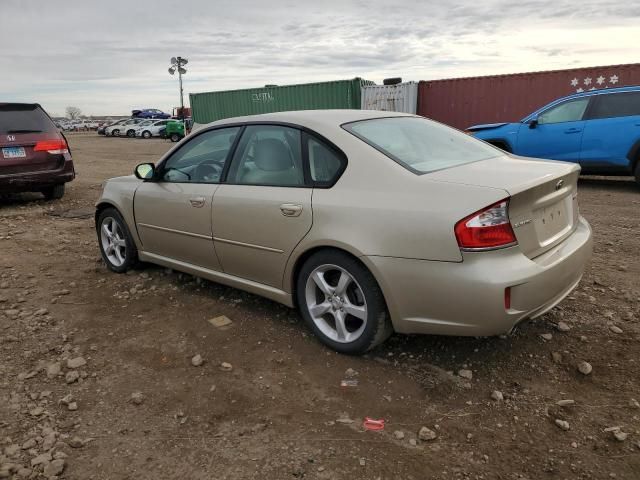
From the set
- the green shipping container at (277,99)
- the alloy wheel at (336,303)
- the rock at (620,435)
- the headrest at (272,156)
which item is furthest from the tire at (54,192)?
the green shipping container at (277,99)

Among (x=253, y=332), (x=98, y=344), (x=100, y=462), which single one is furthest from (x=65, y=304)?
(x=100, y=462)

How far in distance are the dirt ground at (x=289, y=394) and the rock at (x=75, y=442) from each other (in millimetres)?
13

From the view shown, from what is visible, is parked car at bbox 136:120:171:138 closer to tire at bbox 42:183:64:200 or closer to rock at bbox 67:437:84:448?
tire at bbox 42:183:64:200

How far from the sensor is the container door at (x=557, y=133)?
8656 mm

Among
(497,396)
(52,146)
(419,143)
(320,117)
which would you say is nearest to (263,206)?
(320,117)

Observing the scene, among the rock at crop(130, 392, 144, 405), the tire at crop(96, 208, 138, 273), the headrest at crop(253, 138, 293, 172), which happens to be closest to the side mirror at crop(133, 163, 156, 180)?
the tire at crop(96, 208, 138, 273)

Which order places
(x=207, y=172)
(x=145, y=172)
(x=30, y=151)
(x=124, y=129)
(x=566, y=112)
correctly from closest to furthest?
(x=207, y=172), (x=145, y=172), (x=30, y=151), (x=566, y=112), (x=124, y=129)

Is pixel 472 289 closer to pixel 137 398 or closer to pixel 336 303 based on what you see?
pixel 336 303

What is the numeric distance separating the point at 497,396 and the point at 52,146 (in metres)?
8.14

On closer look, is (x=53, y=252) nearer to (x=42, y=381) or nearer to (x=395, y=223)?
(x=42, y=381)

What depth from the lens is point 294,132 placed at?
3387 mm

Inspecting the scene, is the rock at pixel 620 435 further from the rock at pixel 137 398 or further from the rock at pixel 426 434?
the rock at pixel 137 398

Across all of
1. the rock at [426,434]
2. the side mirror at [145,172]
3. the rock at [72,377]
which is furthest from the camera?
the side mirror at [145,172]

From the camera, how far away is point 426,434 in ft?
7.93
